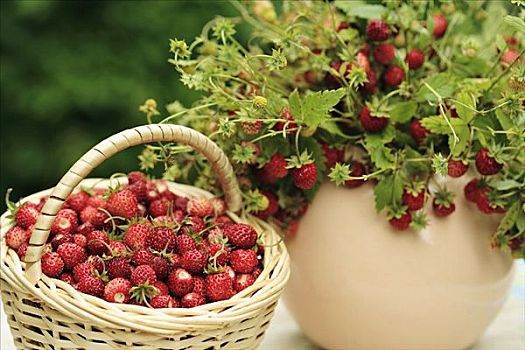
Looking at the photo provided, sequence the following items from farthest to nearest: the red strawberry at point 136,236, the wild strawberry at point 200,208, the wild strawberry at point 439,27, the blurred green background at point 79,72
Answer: the blurred green background at point 79,72, the wild strawberry at point 439,27, the wild strawberry at point 200,208, the red strawberry at point 136,236

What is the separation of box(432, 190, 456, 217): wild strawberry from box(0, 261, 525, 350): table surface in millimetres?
245

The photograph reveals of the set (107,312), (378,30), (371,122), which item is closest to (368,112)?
(371,122)

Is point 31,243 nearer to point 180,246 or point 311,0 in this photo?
point 180,246

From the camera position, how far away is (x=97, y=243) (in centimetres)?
114

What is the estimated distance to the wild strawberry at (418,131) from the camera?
1260 mm

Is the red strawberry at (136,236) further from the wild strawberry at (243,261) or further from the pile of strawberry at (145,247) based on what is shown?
the wild strawberry at (243,261)

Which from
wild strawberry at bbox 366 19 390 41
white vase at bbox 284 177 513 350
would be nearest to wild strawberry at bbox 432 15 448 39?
wild strawberry at bbox 366 19 390 41

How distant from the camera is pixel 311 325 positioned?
1331 mm

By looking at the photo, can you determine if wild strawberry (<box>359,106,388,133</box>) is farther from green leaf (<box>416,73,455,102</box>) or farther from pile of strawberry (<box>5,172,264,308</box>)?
pile of strawberry (<box>5,172,264,308</box>)

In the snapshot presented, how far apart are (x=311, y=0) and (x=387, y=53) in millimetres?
167

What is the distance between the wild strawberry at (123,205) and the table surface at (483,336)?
307mm

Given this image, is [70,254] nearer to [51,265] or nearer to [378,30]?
[51,265]

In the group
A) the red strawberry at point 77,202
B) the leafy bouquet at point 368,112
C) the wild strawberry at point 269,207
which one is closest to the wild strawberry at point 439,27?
the leafy bouquet at point 368,112

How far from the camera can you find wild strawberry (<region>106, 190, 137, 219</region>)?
47.3 inches
